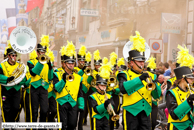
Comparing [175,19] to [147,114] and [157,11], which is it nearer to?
[157,11]

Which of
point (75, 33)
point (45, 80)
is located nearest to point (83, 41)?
point (75, 33)

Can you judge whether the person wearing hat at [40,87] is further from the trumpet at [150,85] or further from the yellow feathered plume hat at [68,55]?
the trumpet at [150,85]

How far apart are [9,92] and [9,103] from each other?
10.3 inches

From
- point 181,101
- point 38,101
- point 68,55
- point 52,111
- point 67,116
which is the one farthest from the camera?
point 52,111

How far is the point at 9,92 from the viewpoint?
7953mm

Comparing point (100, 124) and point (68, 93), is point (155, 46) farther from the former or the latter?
point (100, 124)

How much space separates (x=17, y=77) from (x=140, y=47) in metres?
3.58

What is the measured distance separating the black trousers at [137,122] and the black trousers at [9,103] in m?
3.37

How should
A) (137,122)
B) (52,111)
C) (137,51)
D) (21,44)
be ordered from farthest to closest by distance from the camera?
1. (52,111)
2. (21,44)
3. (137,51)
4. (137,122)

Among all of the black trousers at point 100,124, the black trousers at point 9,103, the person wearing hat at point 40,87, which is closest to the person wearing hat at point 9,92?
the black trousers at point 9,103

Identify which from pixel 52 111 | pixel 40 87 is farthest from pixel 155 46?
pixel 40 87

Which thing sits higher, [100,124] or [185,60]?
[185,60]

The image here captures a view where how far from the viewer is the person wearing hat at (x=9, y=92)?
7.82 metres

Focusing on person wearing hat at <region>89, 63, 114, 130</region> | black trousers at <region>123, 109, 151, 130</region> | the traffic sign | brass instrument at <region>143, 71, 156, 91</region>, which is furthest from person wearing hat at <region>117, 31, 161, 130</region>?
the traffic sign
